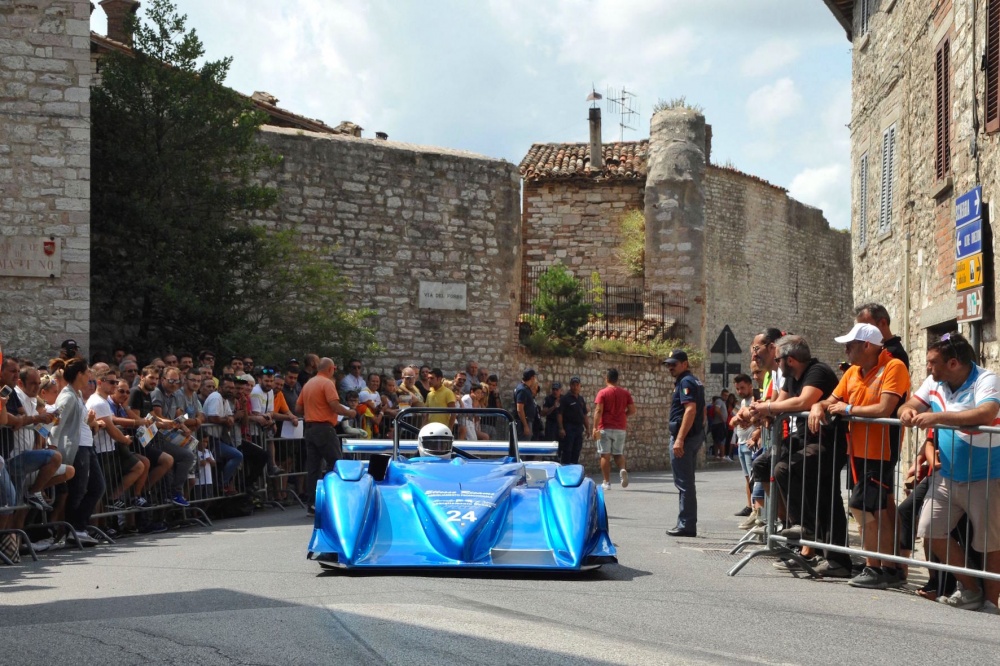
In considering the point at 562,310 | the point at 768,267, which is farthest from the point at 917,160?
the point at 768,267

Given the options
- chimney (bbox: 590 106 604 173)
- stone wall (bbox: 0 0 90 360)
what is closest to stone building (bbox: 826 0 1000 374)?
stone wall (bbox: 0 0 90 360)

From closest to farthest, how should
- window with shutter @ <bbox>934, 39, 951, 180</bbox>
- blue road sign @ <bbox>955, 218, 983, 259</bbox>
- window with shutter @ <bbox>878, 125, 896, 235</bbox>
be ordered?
blue road sign @ <bbox>955, 218, 983, 259</bbox> < window with shutter @ <bbox>934, 39, 951, 180</bbox> < window with shutter @ <bbox>878, 125, 896, 235</bbox>

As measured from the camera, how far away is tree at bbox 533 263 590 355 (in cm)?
2931

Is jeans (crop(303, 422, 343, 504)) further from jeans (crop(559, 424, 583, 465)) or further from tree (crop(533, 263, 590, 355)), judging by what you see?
tree (crop(533, 263, 590, 355))

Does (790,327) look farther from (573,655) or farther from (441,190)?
(573,655)

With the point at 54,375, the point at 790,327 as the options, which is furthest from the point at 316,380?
the point at 790,327

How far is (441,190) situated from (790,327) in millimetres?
19357

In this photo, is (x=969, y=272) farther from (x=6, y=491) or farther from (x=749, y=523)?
(x=6, y=491)

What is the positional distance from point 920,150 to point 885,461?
805 cm

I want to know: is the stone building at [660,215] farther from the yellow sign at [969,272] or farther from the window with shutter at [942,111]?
the yellow sign at [969,272]

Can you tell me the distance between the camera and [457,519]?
8961 millimetres

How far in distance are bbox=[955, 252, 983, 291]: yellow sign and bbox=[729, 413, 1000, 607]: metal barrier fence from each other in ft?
10.7

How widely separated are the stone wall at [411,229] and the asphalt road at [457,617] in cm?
1534

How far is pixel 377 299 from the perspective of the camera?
2597 cm
